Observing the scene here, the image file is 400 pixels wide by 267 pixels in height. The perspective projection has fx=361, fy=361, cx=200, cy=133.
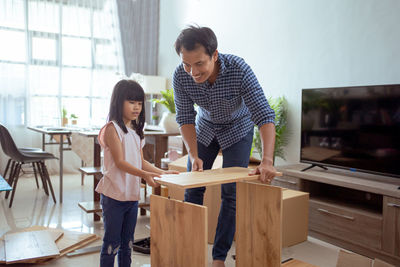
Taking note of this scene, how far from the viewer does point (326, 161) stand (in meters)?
2.68

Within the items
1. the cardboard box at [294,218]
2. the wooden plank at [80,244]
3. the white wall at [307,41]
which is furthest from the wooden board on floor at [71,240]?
the white wall at [307,41]

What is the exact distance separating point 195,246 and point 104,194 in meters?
0.54

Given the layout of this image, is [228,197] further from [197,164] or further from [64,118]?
[64,118]

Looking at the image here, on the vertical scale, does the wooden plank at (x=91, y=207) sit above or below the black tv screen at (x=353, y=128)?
below

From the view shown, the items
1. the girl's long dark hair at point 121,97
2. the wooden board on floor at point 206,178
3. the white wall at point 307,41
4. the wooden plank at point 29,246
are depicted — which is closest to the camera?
the wooden board on floor at point 206,178

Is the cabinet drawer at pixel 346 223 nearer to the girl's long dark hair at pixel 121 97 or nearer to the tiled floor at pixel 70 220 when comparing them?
the tiled floor at pixel 70 220

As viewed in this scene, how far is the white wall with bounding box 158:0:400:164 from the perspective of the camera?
8.21 feet

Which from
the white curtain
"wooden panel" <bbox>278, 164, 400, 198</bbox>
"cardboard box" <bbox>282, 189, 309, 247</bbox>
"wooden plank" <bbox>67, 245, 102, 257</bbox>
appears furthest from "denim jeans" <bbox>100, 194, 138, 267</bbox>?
the white curtain

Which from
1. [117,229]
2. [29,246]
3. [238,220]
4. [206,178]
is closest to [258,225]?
[238,220]

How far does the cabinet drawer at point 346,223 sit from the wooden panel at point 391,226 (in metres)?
0.04

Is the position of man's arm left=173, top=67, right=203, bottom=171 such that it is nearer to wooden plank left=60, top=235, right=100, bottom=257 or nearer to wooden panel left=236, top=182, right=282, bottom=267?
wooden panel left=236, top=182, right=282, bottom=267

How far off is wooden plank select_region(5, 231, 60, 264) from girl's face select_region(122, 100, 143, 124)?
0.94m

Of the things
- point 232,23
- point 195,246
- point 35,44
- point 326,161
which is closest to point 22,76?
point 35,44

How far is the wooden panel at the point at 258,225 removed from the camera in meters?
1.46
